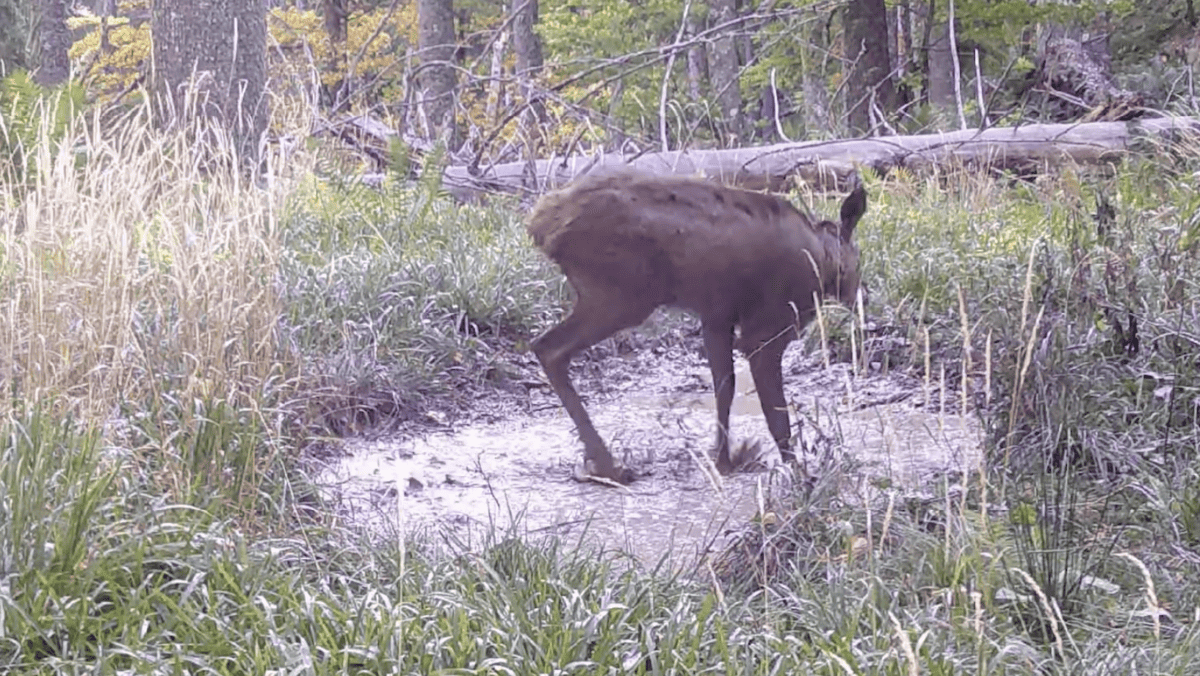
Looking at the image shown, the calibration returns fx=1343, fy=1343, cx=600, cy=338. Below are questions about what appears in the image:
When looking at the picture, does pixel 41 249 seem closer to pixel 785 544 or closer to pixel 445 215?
pixel 785 544

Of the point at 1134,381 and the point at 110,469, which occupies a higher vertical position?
the point at 110,469

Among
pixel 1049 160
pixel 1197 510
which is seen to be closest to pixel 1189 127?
pixel 1049 160

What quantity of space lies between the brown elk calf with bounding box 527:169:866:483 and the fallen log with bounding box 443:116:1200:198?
4.63m

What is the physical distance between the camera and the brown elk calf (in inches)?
189

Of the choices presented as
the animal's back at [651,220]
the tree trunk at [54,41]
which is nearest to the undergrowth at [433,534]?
the animal's back at [651,220]

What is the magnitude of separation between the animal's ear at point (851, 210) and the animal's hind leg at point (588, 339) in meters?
0.79

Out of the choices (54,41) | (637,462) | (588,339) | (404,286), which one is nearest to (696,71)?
(54,41)

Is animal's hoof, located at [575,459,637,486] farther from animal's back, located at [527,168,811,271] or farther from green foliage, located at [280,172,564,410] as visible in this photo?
green foliage, located at [280,172,564,410]

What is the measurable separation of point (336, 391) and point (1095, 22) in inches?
653

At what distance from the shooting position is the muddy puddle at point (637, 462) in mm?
4475

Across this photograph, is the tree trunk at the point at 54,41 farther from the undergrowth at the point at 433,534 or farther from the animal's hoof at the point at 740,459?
the animal's hoof at the point at 740,459

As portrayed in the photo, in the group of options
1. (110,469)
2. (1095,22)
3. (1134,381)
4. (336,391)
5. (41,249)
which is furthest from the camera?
(1095,22)

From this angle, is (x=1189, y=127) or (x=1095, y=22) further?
(x=1095, y=22)

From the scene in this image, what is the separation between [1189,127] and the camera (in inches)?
344
